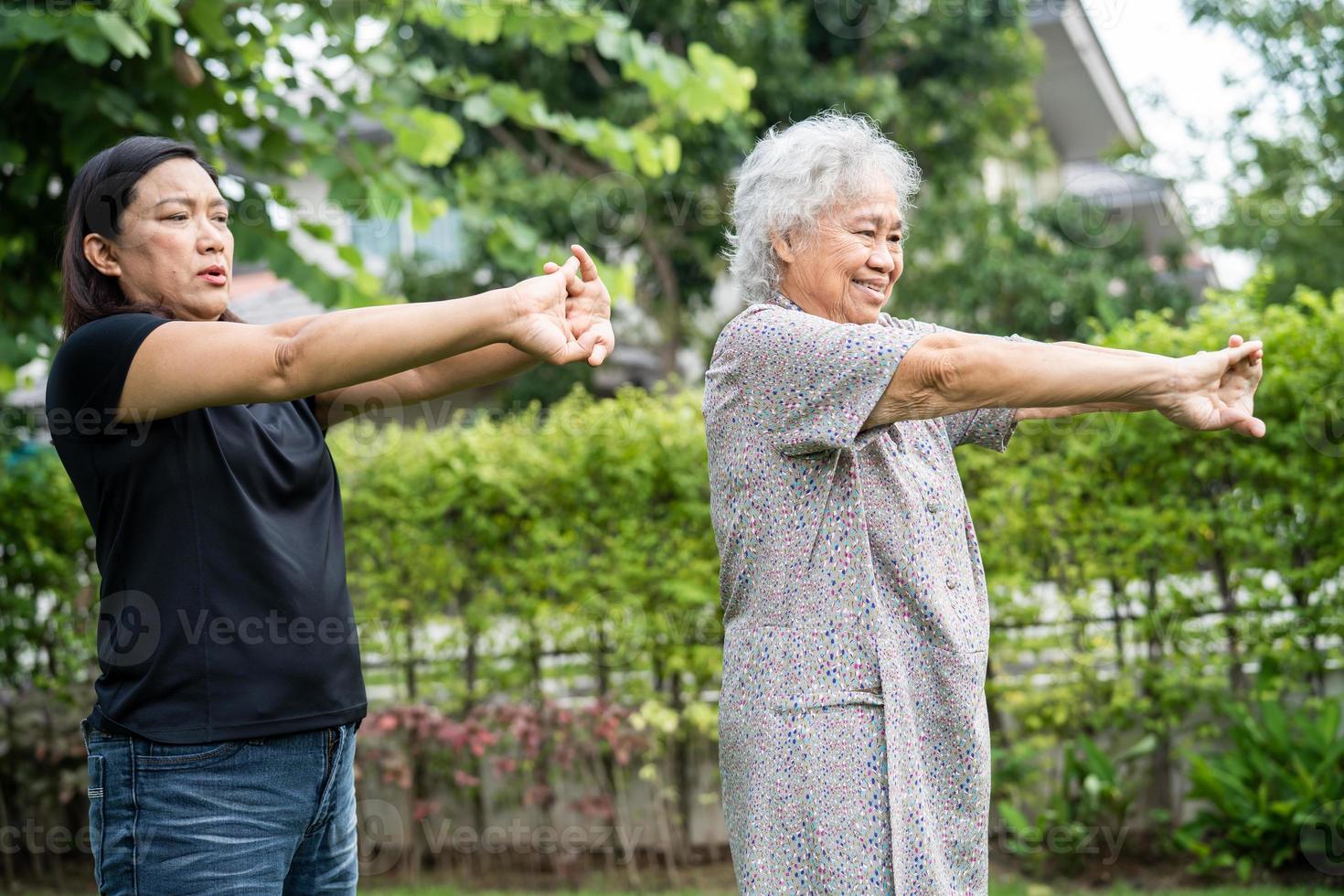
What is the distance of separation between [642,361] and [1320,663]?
1030 cm

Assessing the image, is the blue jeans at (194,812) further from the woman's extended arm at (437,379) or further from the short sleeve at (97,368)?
the woman's extended arm at (437,379)

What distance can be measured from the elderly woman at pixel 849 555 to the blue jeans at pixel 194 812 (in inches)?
29.1

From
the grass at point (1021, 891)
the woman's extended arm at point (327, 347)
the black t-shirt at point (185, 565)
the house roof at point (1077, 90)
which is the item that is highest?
the house roof at point (1077, 90)

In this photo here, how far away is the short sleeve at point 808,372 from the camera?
1886mm

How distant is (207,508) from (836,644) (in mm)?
998

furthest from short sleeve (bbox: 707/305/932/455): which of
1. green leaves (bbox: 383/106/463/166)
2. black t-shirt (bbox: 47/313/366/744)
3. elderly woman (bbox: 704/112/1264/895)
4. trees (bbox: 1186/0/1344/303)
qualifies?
trees (bbox: 1186/0/1344/303)

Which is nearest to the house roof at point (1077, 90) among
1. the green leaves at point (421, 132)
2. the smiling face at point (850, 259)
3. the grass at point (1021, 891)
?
the green leaves at point (421, 132)

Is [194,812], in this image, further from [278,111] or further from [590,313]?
[278,111]

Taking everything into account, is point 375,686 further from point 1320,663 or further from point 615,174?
point 615,174

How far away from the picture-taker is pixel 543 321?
1.69 metres

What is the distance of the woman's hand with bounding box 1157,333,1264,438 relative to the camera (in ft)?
6.09

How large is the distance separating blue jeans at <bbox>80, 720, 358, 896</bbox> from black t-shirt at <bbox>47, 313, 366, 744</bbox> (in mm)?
36

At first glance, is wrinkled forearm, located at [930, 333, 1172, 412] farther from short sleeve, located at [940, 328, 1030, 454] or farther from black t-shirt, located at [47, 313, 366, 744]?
black t-shirt, located at [47, 313, 366, 744]

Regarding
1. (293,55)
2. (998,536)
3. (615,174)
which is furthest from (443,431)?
(615,174)
